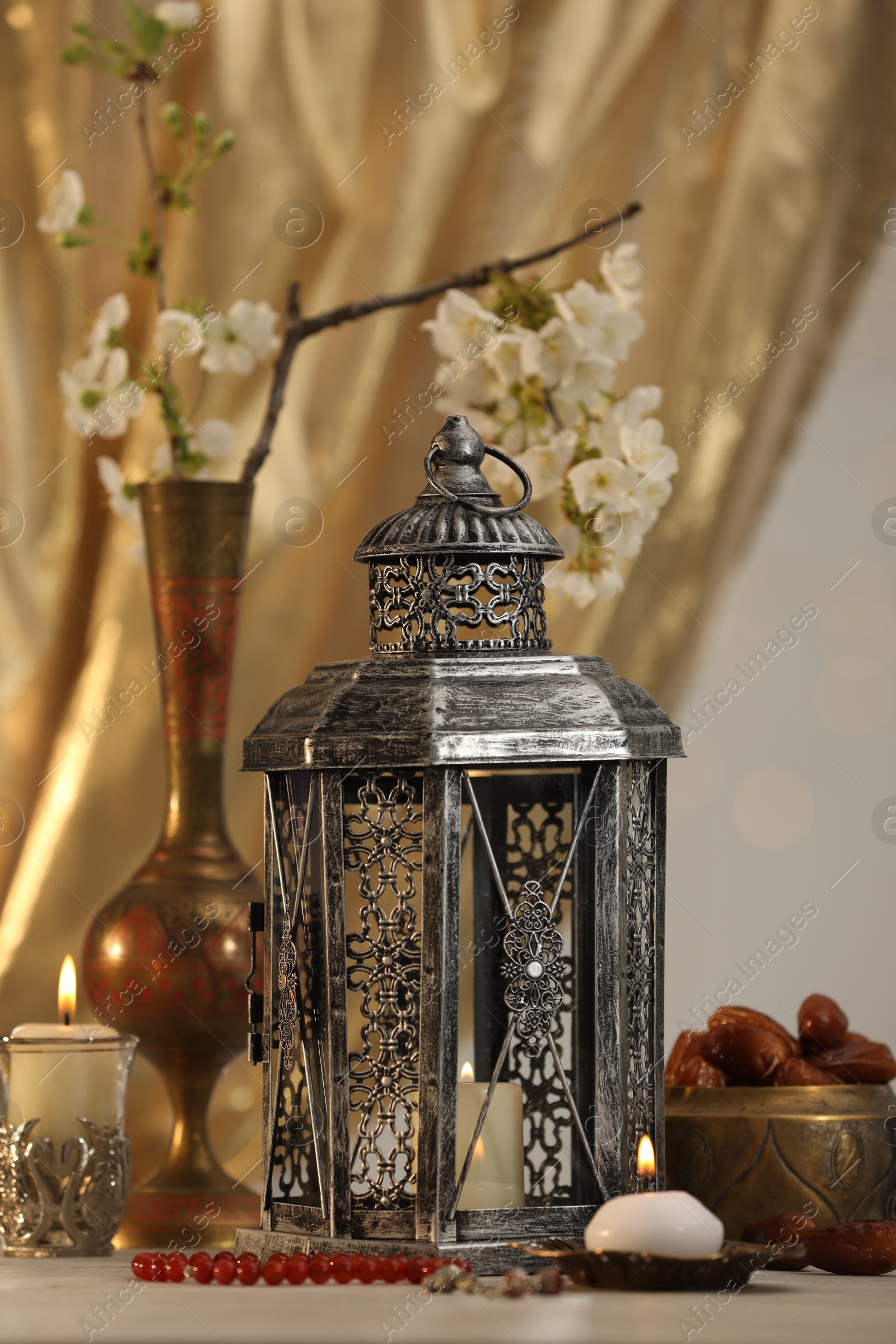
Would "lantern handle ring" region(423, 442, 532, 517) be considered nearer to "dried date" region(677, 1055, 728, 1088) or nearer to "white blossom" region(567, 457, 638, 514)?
"white blossom" region(567, 457, 638, 514)

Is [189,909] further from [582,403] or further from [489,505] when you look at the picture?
[582,403]

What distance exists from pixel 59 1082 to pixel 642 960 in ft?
1.34

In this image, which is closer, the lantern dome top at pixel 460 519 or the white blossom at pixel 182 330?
the lantern dome top at pixel 460 519

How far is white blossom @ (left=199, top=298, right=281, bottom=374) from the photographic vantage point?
1.34m

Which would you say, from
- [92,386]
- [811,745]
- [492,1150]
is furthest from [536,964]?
[811,745]

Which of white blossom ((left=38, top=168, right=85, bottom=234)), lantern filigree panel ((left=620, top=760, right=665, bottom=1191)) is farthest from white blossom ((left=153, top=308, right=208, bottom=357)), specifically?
lantern filigree panel ((left=620, top=760, right=665, bottom=1191))

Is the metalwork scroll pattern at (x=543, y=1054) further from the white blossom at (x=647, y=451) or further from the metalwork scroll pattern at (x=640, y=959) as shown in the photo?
the white blossom at (x=647, y=451)

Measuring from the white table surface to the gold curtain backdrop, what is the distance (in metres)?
0.92

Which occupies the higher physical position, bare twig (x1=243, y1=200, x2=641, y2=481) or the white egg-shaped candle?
bare twig (x1=243, y1=200, x2=641, y2=481)

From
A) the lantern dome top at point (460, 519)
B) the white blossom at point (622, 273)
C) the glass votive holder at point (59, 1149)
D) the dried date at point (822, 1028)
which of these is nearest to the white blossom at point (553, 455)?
the white blossom at point (622, 273)

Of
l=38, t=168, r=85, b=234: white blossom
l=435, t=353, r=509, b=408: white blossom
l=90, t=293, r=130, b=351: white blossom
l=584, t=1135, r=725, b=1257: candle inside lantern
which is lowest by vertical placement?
l=584, t=1135, r=725, b=1257: candle inside lantern

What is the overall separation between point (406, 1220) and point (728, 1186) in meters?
0.24

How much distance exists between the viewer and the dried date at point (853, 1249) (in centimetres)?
96

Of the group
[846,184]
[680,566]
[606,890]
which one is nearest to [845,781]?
[680,566]
